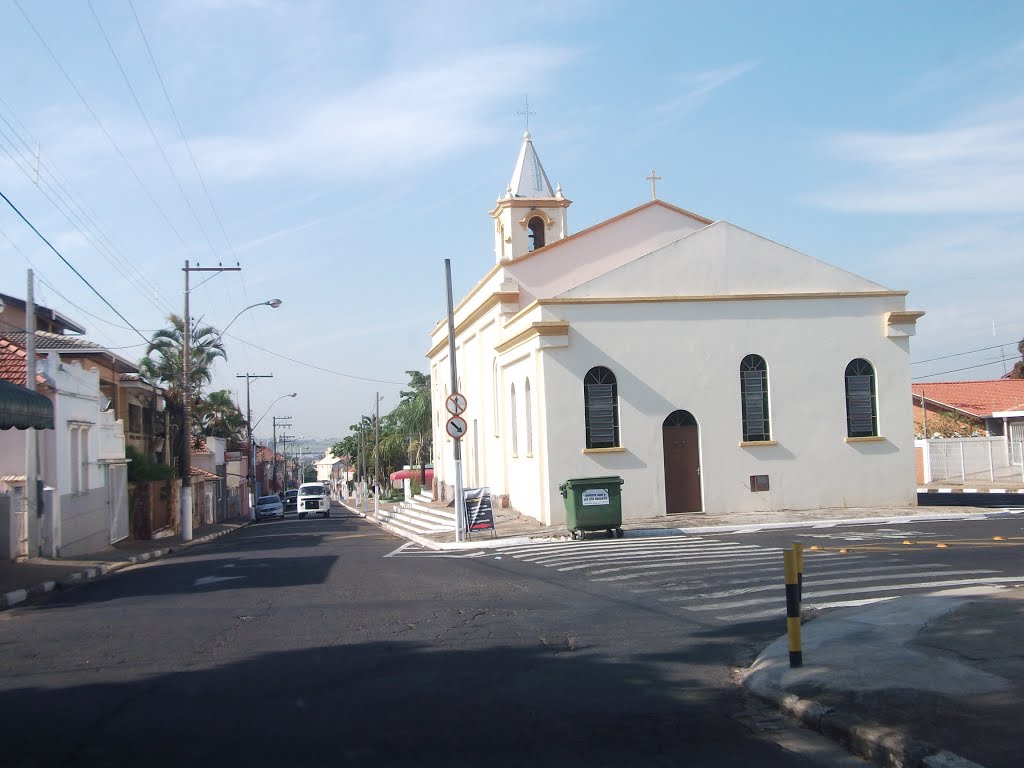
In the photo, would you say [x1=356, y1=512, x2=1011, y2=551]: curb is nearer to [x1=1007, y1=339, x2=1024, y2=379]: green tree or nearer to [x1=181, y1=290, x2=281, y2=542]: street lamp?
[x1=181, y1=290, x2=281, y2=542]: street lamp

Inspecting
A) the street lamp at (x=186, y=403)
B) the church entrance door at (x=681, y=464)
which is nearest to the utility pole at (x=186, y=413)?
the street lamp at (x=186, y=403)

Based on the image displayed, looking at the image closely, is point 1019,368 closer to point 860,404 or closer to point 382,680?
point 860,404

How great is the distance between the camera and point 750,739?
6.56 meters

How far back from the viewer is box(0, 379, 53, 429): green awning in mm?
16516

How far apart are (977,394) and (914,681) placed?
48.8m

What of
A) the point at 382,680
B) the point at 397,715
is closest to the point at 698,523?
the point at 382,680

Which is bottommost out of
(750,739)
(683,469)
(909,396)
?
(750,739)

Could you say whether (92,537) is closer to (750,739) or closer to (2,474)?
(2,474)

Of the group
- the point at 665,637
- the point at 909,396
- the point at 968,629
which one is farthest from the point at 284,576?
the point at 909,396

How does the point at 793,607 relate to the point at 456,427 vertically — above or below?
below

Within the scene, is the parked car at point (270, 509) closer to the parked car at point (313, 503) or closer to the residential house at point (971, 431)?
the parked car at point (313, 503)

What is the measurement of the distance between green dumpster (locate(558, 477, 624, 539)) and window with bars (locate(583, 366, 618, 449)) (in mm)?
4526

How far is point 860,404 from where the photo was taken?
89.7 ft

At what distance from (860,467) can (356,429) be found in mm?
86640
